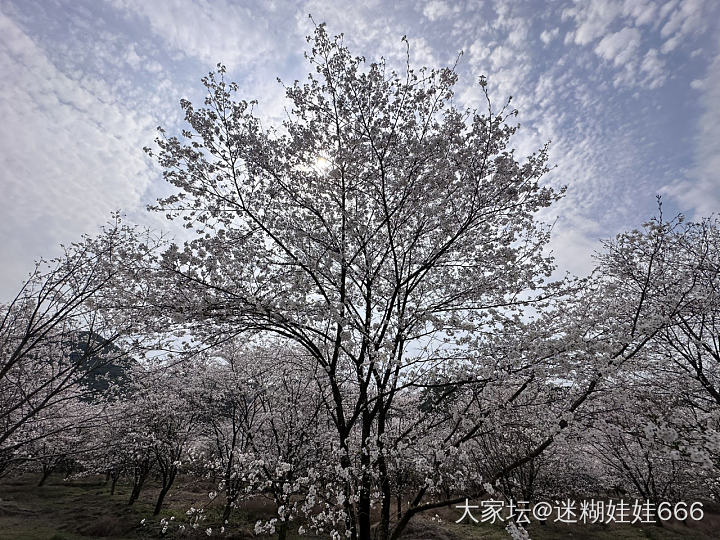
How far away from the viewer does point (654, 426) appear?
190 inches

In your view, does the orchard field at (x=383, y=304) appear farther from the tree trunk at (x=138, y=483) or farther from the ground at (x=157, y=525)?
the tree trunk at (x=138, y=483)

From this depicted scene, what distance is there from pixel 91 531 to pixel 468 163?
2574 cm

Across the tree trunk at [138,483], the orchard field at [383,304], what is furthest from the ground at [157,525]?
the orchard field at [383,304]

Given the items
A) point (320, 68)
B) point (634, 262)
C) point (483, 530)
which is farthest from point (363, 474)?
point (483, 530)

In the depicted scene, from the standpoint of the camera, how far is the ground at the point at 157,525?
59.1 ft

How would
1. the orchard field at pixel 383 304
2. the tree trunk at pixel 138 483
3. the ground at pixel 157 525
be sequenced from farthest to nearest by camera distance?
the tree trunk at pixel 138 483 < the ground at pixel 157 525 < the orchard field at pixel 383 304

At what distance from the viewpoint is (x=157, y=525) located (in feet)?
62.7

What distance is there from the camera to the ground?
59.1 feet

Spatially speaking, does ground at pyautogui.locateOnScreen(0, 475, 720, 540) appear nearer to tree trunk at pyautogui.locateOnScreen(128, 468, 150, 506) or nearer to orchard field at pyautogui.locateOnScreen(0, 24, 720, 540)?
tree trunk at pyautogui.locateOnScreen(128, 468, 150, 506)

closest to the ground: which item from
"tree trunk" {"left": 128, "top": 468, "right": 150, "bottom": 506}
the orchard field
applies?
"tree trunk" {"left": 128, "top": 468, "right": 150, "bottom": 506}

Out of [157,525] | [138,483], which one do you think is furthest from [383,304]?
[138,483]

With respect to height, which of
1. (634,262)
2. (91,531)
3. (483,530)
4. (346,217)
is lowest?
(91,531)

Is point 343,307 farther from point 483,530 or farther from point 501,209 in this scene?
point 483,530

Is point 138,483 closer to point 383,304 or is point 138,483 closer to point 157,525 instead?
point 157,525
